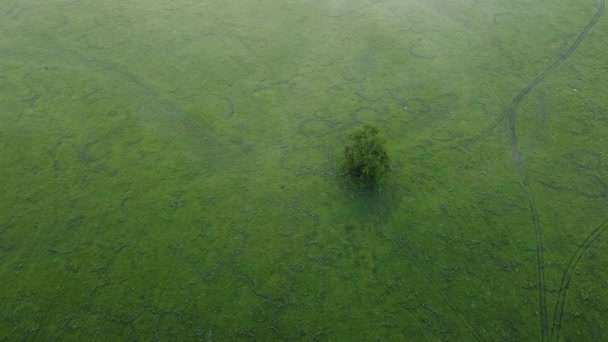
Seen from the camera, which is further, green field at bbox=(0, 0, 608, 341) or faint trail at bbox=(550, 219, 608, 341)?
green field at bbox=(0, 0, 608, 341)

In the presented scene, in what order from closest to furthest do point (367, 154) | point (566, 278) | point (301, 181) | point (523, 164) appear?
point (566, 278) → point (367, 154) → point (301, 181) → point (523, 164)

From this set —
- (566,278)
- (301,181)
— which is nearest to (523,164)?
(566,278)

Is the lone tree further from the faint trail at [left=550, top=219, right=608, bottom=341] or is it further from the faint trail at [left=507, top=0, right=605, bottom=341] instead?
the faint trail at [left=550, top=219, right=608, bottom=341]

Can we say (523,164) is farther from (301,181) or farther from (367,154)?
(301,181)

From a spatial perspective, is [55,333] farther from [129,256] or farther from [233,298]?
[233,298]

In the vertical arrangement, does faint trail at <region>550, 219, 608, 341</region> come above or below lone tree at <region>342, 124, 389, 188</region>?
below

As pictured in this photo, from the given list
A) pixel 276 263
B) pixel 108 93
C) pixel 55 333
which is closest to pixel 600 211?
pixel 276 263

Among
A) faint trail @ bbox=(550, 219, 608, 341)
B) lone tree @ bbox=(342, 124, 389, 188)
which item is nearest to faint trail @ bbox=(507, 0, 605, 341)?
faint trail @ bbox=(550, 219, 608, 341)
